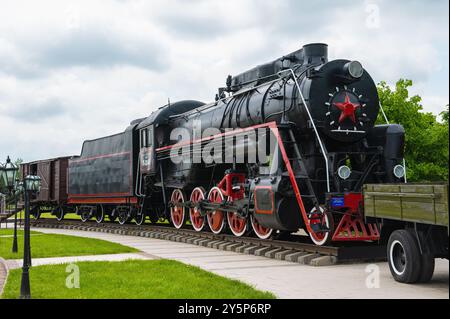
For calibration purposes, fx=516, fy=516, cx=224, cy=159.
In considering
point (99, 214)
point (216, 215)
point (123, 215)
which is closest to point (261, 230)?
point (216, 215)

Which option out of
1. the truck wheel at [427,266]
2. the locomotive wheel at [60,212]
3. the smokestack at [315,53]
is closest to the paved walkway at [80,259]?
the smokestack at [315,53]

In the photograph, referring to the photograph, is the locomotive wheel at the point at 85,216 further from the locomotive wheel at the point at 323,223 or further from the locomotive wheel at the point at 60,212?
the locomotive wheel at the point at 323,223

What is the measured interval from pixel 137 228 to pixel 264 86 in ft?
29.8

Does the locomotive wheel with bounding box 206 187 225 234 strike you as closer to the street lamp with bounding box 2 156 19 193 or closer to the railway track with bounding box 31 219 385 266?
the railway track with bounding box 31 219 385 266

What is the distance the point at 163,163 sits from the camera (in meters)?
17.2

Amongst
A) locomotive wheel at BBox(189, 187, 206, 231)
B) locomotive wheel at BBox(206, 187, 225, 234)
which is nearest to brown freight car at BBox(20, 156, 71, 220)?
locomotive wheel at BBox(189, 187, 206, 231)

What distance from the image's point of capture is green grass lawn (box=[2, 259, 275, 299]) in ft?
22.5

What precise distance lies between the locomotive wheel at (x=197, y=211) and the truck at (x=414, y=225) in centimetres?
744

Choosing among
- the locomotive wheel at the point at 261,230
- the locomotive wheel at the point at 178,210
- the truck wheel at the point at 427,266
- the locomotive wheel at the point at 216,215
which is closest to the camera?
the truck wheel at the point at 427,266

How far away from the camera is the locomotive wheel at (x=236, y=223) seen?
506 inches

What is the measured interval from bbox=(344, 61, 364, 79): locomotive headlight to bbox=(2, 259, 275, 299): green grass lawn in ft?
15.9

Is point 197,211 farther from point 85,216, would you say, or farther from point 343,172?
point 85,216

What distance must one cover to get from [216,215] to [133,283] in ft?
21.1
